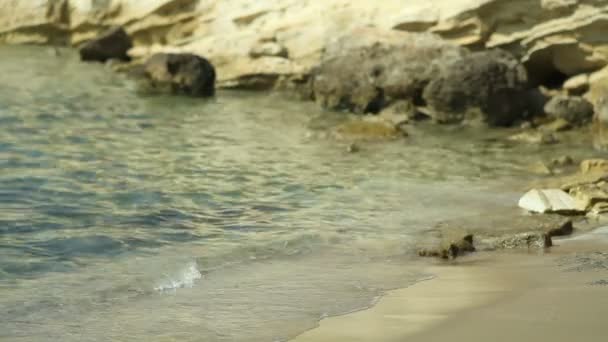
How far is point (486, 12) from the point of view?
17.9 meters

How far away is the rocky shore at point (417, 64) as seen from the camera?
16375 mm

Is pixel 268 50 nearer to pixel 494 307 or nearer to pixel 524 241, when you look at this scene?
pixel 524 241

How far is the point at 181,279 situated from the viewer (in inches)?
293

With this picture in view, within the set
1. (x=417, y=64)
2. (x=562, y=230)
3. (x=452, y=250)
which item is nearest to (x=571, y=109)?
(x=417, y=64)

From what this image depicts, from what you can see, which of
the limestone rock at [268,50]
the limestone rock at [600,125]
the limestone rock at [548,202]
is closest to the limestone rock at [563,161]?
the limestone rock at [600,125]

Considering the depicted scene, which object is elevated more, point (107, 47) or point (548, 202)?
point (107, 47)

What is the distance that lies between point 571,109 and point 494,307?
35.4 ft

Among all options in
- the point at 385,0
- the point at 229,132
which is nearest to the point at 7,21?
the point at 385,0

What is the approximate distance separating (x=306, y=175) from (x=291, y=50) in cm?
855

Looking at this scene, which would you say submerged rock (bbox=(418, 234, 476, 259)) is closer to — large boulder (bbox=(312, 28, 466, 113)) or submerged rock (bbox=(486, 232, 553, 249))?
submerged rock (bbox=(486, 232, 553, 249))

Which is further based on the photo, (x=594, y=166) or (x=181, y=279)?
(x=594, y=166)

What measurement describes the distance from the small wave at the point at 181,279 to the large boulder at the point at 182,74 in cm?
1188

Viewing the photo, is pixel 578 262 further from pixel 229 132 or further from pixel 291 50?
pixel 291 50

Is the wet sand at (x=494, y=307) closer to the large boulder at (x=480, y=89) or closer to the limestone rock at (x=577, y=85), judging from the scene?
the large boulder at (x=480, y=89)
